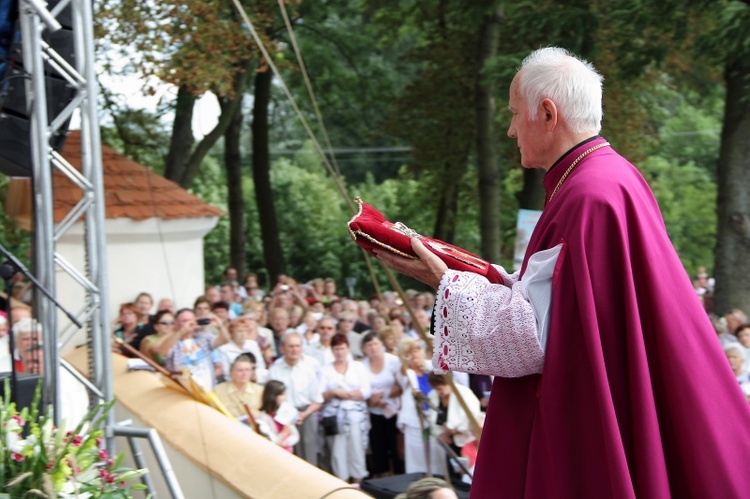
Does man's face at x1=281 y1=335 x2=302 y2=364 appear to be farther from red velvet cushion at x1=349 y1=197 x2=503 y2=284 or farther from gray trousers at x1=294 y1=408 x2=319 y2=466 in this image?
red velvet cushion at x1=349 y1=197 x2=503 y2=284

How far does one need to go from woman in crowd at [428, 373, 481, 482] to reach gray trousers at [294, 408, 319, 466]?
108cm

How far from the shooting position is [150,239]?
12.8 meters

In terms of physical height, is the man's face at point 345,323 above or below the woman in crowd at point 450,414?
above

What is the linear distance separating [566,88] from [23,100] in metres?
3.61

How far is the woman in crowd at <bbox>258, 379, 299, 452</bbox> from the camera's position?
24.4 feet

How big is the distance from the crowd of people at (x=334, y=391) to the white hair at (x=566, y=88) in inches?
183

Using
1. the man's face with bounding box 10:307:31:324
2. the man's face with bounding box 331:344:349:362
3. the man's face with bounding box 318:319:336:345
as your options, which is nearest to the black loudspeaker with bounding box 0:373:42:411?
the man's face with bounding box 10:307:31:324

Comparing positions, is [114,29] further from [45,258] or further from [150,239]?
[45,258]

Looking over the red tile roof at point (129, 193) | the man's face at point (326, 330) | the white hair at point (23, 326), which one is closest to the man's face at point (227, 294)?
the red tile roof at point (129, 193)

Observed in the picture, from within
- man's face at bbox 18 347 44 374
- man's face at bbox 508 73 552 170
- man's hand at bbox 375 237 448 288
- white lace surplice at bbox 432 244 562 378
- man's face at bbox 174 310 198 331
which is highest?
man's face at bbox 508 73 552 170

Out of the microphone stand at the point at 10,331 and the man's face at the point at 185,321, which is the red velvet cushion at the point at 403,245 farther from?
the man's face at the point at 185,321

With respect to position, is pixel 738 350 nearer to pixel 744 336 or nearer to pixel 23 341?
pixel 744 336

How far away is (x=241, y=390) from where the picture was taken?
770 cm

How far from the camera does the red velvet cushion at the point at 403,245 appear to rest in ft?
7.97
